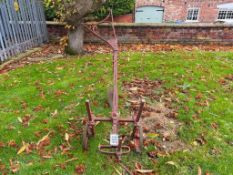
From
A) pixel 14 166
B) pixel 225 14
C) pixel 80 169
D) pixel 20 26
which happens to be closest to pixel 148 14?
pixel 225 14

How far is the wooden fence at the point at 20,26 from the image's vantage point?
5527mm

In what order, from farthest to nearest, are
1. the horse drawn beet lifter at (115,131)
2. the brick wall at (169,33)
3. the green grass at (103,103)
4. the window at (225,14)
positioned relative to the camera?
the window at (225,14) < the brick wall at (169,33) < the green grass at (103,103) < the horse drawn beet lifter at (115,131)

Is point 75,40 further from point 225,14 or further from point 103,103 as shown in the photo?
point 225,14

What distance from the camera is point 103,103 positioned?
3717mm

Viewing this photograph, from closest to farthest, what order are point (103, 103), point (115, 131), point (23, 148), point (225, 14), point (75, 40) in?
point (115, 131) < point (23, 148) < point (103, 103) < point (75, 40) < point (225, 14)

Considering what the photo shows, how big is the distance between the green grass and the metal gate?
10.6m

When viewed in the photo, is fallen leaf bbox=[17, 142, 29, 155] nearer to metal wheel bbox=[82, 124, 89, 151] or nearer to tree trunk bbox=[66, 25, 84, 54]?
metal wheel bbox=[82, 124, 89, 151]

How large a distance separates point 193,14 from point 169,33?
10.6m

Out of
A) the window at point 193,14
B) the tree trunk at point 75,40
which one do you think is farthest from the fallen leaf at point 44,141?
the window at point 193,14

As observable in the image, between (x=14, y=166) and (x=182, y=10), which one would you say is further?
(x=182, y=10)

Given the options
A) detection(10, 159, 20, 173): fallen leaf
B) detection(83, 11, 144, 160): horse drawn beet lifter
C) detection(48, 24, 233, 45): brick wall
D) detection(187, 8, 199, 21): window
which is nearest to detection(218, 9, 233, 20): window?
detection(187, 8, 199, 21): window

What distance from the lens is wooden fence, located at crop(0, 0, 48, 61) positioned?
18.1 feet

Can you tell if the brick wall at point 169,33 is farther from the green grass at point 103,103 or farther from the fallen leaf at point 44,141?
the fallen leaf at point 44,141

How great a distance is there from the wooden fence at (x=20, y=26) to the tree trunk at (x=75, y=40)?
125cm
